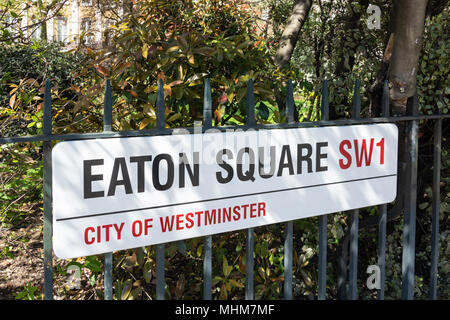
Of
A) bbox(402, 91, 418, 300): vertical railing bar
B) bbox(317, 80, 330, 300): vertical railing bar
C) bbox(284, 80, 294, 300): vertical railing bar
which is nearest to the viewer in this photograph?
bbox(284, 80, 294, 300): vertical railing bar

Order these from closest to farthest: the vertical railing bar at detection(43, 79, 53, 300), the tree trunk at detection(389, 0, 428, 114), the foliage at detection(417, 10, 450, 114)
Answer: the vertical railing bar at detection(43, 79, 53, 300) < the tree trunk at detection(389, 0, 428, 114) < the foliage at detection(417, 10, 450, 114)

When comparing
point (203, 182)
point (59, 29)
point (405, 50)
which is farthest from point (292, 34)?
point (59, 29)

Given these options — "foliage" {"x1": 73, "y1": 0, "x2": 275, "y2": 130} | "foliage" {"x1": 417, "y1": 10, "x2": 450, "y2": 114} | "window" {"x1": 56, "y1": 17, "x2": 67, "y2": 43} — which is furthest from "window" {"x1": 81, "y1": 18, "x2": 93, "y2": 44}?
"foliage" {"x1": 417, "y1": 10, "x2": 450, "y2": 114}

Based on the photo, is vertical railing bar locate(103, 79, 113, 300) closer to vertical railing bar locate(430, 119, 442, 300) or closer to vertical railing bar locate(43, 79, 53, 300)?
vertical railing bar locate(43, 79, 53, 300)

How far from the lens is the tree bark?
160 inches

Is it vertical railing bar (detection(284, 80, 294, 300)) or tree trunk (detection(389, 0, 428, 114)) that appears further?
tree trunk (detection(389, 0, 428, 114))

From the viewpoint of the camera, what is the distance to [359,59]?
13.6ft

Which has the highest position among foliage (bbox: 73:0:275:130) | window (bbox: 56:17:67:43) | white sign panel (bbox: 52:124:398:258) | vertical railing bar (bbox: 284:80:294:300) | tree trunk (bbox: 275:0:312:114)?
window (bbox: 56:17:67:43)

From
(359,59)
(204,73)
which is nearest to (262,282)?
(204,73)

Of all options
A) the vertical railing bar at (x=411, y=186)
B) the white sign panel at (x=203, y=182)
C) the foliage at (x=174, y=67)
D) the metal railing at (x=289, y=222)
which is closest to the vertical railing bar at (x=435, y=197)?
the metal railing at (x=289, y=222)

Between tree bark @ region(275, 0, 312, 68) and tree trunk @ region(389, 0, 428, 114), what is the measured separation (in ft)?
3.92

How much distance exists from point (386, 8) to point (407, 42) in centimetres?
140

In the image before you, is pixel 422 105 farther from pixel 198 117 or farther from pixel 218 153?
pixel 218 153

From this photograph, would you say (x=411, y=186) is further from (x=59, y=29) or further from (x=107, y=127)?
(x=59, y=29)
